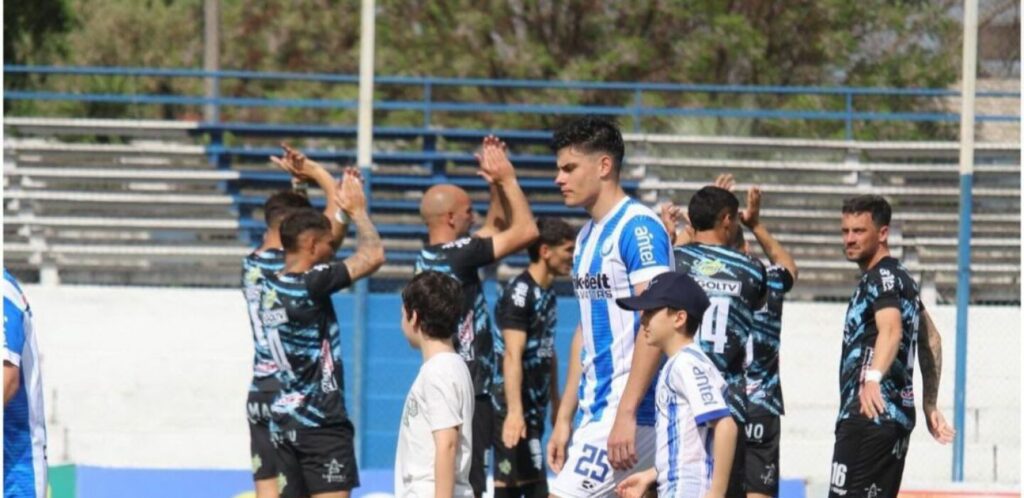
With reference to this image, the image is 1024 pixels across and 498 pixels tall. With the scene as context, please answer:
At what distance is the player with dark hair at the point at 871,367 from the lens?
315 inches

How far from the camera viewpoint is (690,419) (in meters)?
5.79

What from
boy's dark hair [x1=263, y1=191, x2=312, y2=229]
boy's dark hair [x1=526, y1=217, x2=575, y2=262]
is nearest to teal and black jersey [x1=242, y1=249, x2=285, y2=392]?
boy's dark hair [x1=263, y1=191, x2=312, y2=229]

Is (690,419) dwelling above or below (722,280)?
below

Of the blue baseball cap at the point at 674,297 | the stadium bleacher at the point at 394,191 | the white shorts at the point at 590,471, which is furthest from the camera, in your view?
the stadium bleacher at the point at 394,191

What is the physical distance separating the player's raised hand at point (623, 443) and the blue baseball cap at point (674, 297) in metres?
0.45

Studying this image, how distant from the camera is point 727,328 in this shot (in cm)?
821

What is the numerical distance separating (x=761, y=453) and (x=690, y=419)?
3.10 metres

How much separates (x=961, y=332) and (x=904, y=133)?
484 centimetres

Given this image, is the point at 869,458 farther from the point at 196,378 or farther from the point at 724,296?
the point at 196,378

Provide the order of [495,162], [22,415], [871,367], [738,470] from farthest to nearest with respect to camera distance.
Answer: [871,367] → [495,162] → [738,470] → [22,415]

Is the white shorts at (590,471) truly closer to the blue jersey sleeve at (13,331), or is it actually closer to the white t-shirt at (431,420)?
the white t-shirt at (431,420)

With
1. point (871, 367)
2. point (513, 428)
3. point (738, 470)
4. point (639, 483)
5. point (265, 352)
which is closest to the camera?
point (639, 483)

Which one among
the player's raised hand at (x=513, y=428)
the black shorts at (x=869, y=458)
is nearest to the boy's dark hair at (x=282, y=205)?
the player's raised hand at (x=513, y=428)

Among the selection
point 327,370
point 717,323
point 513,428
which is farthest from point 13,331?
point 513,428
